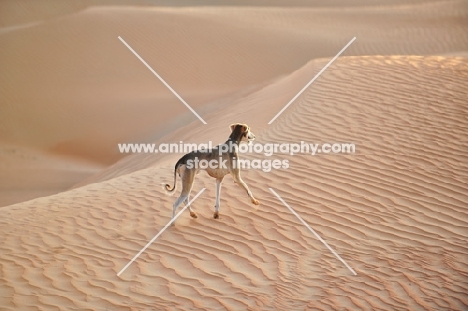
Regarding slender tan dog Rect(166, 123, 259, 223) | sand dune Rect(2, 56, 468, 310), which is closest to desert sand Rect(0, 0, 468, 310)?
sand dune Rect(2, 56, 468, 310)

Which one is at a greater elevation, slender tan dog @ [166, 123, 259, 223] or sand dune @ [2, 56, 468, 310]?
slender tan dog @ [166, 123, 259, 223]

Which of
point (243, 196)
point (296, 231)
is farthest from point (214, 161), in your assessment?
point (243, 196)

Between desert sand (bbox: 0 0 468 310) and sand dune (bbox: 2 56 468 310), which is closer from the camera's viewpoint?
sand dune (bbox: 2 56 468 310)

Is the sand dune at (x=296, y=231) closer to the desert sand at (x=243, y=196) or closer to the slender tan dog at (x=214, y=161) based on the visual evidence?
the desert sand at (x=243, y=196)

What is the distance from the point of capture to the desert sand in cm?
600

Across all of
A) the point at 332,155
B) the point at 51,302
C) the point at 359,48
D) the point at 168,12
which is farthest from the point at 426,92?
the point at 168,12

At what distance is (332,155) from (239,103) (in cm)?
675

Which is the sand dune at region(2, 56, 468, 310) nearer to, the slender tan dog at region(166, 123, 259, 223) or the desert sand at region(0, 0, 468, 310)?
the desert sand at region(0, 0, 468, 310)

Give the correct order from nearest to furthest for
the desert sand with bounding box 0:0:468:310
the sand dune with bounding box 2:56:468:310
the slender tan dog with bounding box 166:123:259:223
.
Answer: the sand dune with bounding box 2:56:468:310 → the desert sand with bounding box 0:0:468:310 → the slender tan dog with bounding box 166:123:259:223

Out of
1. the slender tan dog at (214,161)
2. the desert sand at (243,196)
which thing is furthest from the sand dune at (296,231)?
the slender tan dog at (214,161)

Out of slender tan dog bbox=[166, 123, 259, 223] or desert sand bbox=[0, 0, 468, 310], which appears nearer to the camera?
desert sand bbox=[0, 0, 468, 310]

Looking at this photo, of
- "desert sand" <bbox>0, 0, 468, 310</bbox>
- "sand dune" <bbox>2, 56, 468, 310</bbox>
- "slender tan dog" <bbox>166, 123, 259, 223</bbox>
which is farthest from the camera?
"slender tan dog" <bbox>166, 123, 259, 223</bbox>

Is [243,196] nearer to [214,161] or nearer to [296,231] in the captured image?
[296,231]

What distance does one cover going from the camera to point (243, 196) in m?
8.35
